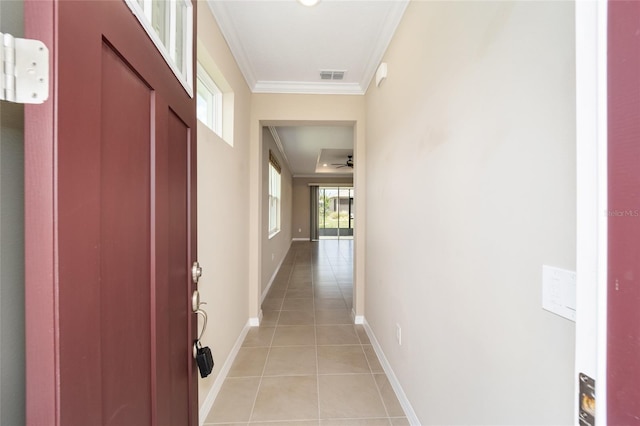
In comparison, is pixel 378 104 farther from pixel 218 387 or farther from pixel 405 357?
pixel 218 387

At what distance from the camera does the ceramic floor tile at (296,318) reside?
2.92m

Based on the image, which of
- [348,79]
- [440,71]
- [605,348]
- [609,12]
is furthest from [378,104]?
[605,348]

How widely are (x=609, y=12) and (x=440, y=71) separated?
913 millimetres

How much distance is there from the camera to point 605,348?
382mm

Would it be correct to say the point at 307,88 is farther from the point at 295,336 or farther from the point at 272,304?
the point at 272,304

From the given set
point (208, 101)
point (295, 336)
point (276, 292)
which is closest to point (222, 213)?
point (208, 101)

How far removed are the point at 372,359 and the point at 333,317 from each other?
36.5 inches

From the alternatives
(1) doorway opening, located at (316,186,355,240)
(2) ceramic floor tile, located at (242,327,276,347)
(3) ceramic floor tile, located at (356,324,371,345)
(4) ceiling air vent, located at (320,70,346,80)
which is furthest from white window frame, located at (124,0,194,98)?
(1) doorway opening, located at (316,186,355,240)

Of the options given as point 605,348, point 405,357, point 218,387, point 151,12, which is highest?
point 151,12

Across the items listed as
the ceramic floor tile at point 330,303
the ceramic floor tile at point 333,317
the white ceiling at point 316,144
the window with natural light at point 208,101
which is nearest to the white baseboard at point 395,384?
the ceramic floor tile at point 333,317

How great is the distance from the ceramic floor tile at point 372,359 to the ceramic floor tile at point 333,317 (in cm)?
57

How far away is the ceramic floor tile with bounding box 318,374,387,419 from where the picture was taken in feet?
5.26

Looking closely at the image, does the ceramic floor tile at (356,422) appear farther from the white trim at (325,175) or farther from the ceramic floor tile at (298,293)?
the white trim at (325,175)

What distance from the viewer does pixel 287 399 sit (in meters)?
1.73
